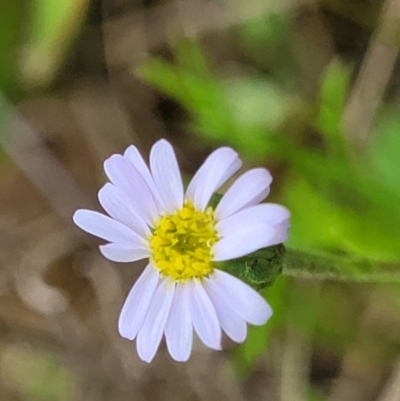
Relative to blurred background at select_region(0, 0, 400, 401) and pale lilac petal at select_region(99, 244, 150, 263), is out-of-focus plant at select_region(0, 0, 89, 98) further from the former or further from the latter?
pale lilac petal at select_region(99, 244, 150, 263)

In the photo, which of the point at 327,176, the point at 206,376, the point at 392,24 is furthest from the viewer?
the point at 206,376

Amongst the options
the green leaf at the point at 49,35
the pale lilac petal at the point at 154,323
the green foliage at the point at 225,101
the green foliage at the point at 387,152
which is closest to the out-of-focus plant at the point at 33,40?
the green leaf at the point at 49,35

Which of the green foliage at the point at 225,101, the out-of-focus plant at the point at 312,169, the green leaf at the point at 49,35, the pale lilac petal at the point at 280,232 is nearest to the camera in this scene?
the pale lilac petal at the point at 280,232

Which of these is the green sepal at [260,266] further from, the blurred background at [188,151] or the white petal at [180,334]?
the blurred background at [188,151]

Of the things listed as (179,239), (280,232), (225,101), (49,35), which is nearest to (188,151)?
(225,101)

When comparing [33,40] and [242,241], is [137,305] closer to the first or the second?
[242,241]

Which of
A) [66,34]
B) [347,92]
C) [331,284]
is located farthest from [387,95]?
[66,34]

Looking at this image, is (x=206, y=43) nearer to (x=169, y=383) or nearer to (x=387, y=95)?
(x=387, y=95)
